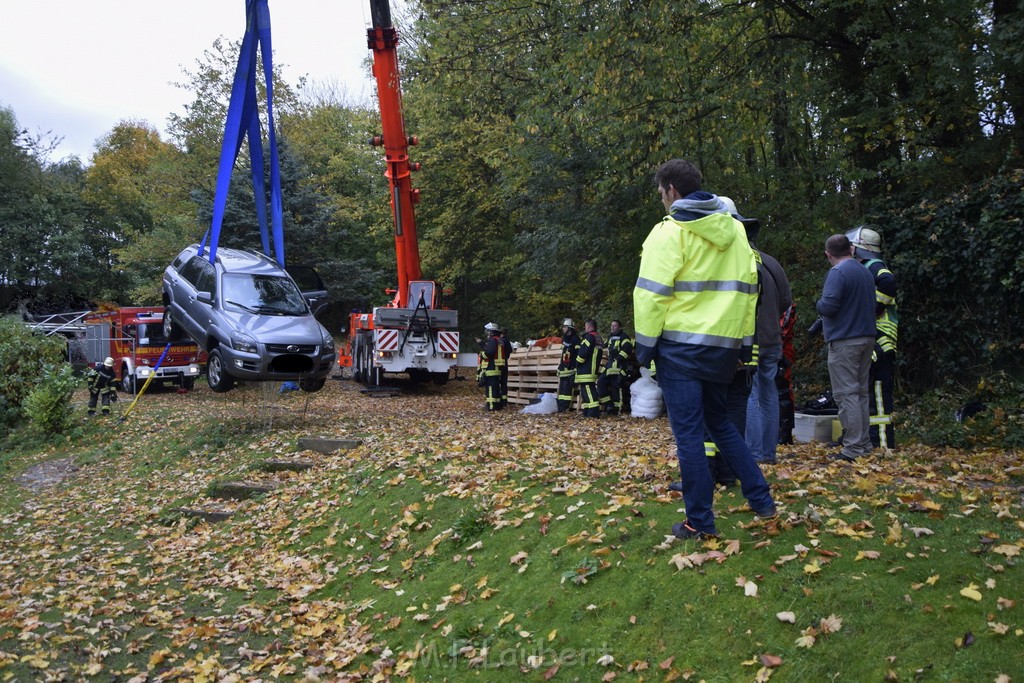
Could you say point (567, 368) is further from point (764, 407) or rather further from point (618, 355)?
point (764, 407)

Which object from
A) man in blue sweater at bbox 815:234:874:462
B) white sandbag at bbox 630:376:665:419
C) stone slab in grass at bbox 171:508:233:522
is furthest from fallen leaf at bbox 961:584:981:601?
white sandbag at bbox 630:376:665:419

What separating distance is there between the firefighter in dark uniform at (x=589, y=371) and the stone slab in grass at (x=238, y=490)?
5.81 meters

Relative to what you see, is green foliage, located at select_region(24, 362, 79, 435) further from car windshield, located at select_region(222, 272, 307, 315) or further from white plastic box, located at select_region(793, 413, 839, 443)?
white plastic box, located at select_region(793, 413, 839, 443)

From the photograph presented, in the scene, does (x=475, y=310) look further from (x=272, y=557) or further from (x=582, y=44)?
(x=272, y=557)

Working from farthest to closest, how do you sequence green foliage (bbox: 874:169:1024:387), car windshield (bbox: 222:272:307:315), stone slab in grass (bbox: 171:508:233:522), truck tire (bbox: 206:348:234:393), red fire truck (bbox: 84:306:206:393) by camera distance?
1. red fire truck (bbox: 84:306:206:393)
2. car windshield (bbox: 222:272:307:315)
3. truck tire (bbox: 206:348:234:393)
4. green foliage (bbox: 874:169:1024:387)
5. stone slab in grass (bbox: 171:508:233:522)

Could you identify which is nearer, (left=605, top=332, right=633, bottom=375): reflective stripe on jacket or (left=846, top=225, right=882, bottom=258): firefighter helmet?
(left=846, top=225, right=882, bottom=258): firefighter helmet

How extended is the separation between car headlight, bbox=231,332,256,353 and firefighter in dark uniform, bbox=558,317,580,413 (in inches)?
219

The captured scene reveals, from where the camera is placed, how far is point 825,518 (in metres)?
5.51

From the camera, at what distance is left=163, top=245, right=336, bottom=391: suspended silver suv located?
13.6 metres

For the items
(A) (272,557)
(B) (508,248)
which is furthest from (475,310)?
(A) (272,557)

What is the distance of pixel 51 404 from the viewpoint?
1717 centimetres

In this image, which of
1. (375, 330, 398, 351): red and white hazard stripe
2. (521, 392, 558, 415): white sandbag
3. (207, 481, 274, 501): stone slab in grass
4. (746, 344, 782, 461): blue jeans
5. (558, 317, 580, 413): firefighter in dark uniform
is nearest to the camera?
(746, 344, 782, 461): blue jeans

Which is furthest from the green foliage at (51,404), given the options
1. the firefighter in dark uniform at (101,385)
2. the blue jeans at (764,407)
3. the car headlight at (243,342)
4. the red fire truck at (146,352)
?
the blue jeans at (764,407)

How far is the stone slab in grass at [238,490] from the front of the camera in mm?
10836
